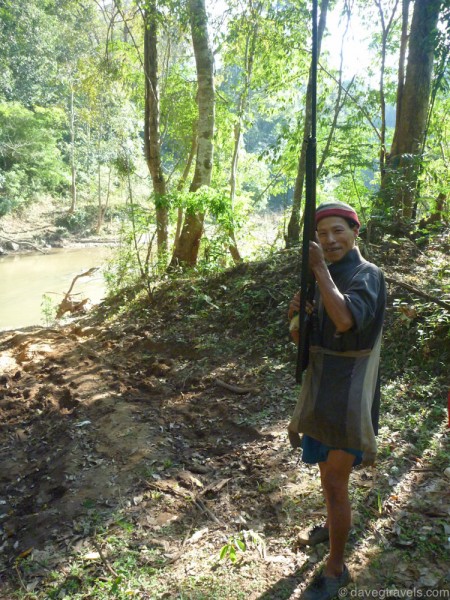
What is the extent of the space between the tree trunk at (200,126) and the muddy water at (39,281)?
4.09 meters

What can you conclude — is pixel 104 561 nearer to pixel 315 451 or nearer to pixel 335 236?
pixel 315 451

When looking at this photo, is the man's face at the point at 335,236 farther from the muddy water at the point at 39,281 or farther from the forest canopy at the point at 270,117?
the muddy water at the point at 39,281

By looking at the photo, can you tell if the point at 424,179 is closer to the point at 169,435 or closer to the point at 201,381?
the point at 201,381

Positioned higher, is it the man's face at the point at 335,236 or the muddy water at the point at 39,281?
the man's face at the point at 335,236

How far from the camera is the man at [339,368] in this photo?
73.7 inches

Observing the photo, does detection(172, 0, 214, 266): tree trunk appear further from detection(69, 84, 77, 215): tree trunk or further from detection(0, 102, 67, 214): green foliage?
detection(69, 84, 77, 215): tree trunk

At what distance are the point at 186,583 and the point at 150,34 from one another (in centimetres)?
932

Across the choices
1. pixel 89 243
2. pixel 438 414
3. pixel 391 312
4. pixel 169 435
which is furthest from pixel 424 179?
pixel 89 243

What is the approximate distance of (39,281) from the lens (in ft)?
65.7

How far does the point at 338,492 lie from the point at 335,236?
118 cm

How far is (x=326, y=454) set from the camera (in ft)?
7.01

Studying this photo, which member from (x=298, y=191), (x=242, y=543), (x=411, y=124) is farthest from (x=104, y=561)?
(x=298, y=191)

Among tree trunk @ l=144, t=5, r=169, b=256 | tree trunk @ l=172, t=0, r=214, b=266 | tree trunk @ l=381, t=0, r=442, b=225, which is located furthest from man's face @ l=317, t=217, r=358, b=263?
tree trunk @ l=144, t=5, r=169, b=256

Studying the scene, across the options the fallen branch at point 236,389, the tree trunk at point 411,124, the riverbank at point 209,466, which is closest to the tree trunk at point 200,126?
the riverbank at point 209,466
